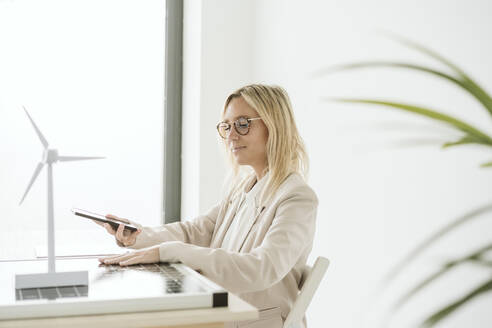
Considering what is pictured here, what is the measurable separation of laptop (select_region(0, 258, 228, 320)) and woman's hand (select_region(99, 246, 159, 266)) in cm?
10

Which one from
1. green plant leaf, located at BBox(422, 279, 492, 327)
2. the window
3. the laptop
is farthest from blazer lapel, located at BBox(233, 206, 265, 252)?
the window

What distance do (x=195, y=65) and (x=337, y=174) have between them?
1253mm

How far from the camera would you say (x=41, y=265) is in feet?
5.68

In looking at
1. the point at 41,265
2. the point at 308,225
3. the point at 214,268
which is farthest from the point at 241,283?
the point at 41,265

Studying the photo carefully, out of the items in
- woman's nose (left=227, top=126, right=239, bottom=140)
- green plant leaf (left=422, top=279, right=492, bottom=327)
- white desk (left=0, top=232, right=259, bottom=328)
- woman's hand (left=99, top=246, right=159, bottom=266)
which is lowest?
woman's hand (left=99, top=246, right=159, bottom=266)

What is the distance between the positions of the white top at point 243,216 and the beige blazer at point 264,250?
0.02 m

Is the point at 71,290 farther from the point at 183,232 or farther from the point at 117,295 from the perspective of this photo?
the point at 183,232

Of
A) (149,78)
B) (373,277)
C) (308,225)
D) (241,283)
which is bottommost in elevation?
(373,277)

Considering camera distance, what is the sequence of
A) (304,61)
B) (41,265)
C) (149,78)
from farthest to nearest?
1. (149,78)
2. (304,61)
3. (41,265)

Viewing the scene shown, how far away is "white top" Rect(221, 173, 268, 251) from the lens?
1999 millimetres

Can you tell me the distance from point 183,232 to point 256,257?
612 millimetres

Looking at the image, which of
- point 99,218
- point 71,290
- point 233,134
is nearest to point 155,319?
point 71,290

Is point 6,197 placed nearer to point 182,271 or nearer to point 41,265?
point 41,265

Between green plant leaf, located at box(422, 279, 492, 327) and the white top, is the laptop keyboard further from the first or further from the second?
green plant leaf, located at box(422, 279, 492, 327)
